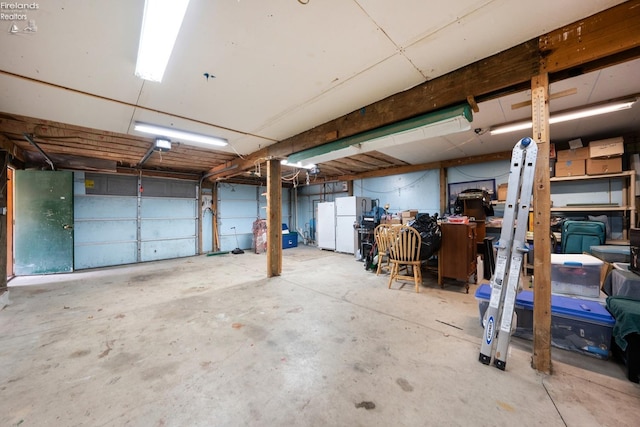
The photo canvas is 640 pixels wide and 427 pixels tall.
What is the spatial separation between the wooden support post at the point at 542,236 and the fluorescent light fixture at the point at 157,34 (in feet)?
8.00

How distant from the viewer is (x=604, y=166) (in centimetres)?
365

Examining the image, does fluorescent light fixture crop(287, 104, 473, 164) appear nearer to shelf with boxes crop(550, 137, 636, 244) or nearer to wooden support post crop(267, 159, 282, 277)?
wooden support post crop(267, 159, 282, 277)

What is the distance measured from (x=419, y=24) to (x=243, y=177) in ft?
24.0

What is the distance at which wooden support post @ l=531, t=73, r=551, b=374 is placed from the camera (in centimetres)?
163

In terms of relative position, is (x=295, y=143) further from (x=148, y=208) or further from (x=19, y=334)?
(x=148, y=208)

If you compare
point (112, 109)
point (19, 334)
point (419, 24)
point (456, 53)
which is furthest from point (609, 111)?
point (19, 334)

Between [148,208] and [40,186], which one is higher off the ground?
[40,186]

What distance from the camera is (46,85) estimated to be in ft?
7.11

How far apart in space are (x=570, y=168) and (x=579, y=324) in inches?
137

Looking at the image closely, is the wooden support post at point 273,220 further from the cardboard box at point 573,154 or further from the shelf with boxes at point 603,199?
the cardboard box at point 573,154

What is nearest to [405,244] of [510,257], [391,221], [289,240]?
[510,257]

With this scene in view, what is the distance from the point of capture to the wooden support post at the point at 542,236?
163cm

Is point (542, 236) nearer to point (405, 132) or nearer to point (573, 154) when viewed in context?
point (405, 132)

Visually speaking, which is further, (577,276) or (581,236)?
(581,236)
